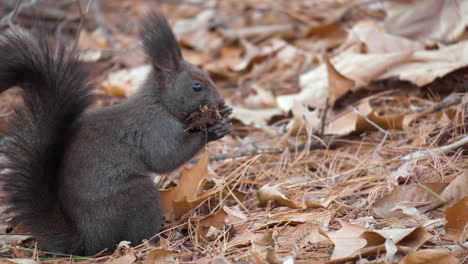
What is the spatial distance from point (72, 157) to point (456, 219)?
1.58 metres

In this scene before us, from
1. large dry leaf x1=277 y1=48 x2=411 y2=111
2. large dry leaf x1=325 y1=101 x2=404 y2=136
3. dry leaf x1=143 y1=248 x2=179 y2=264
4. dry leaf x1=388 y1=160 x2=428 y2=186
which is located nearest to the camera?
dry leaf x1=143 y1=248 x2=179 y2=264

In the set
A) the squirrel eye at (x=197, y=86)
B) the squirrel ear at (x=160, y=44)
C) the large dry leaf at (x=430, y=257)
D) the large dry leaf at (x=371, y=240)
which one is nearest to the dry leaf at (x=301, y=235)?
the large dry leaf at (x=371, y=240)

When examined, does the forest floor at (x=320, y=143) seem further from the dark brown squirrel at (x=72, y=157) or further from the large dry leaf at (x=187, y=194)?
the dark brown squirrel at (x=72, y=157)

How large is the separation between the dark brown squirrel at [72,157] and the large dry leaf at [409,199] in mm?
981

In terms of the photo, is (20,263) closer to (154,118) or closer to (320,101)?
(154,118)

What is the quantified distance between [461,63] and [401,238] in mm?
1797

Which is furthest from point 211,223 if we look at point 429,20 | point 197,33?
point 197,33

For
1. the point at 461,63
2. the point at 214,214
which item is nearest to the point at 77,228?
the point at 214,214

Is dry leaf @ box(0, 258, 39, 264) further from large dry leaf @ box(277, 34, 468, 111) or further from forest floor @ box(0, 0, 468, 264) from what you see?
large dry leaf @ box(277, 34, 468, 111)

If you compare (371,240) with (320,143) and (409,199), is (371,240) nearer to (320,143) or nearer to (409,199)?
(409,199)

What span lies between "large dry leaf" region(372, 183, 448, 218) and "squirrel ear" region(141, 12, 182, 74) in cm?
124

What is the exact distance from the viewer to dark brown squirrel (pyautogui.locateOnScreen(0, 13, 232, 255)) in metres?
2.21

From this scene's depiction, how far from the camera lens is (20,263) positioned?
6.74 feet

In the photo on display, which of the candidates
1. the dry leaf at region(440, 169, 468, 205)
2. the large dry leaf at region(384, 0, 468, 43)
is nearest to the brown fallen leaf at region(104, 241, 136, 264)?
the dry leaf at region(440, 169, 468, 205)
